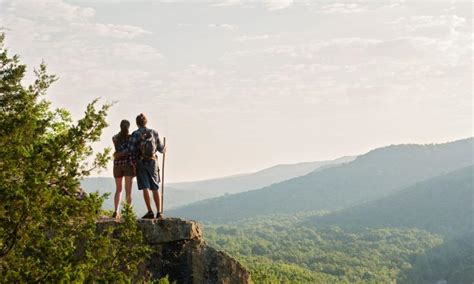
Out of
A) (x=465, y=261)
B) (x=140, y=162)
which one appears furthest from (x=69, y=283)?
(x=465, y=261)

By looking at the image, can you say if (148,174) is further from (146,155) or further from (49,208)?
(49,208)

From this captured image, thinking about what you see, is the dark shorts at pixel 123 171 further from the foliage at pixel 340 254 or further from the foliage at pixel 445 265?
the foliage at pixel 445 265

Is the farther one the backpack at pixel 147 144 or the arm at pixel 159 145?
the arm at pixel 159 145

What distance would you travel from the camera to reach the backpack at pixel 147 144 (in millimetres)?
11562

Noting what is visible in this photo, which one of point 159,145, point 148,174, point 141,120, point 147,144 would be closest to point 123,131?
point 141,120

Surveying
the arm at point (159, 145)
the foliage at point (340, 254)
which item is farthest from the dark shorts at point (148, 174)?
the foliage at point (340, 254)

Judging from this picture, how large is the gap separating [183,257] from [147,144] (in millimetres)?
3000

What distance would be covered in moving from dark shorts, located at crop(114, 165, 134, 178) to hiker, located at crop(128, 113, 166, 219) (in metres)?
0.19

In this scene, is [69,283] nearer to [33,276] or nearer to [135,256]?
[33,276]

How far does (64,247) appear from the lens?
851 cm

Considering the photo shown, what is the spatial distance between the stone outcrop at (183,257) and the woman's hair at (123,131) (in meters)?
1.98

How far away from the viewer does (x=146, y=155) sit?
38.3 feet

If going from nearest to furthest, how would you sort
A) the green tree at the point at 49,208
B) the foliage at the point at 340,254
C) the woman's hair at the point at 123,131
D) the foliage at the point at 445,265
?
the green tree at the point at 49,208, the woman's hair at the point at 123,131, the foliage at the point at 445,265, the foliage at the point at 340,254

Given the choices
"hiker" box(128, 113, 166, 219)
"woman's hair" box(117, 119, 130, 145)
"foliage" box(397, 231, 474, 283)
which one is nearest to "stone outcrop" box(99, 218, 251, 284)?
"hiker" box(128, 113, 166, 219)
